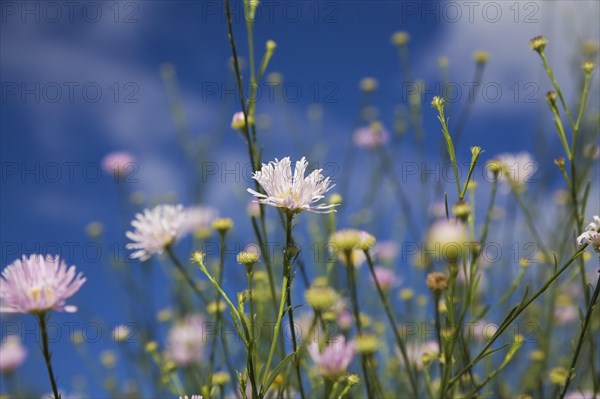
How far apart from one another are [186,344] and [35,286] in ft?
3.58

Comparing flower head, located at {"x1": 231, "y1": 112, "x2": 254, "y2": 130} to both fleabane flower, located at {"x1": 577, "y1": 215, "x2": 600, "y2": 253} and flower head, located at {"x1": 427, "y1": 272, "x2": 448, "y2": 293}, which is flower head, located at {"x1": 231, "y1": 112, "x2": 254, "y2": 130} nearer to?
flower head, located at {"x1": 427, "y1": 272, "x2": 448, "y2": 293}

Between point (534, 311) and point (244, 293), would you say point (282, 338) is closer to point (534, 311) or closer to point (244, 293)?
point (244, 293)

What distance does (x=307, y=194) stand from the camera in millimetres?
847

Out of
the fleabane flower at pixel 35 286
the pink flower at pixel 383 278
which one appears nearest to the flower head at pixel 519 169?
the pink flower at pixel 383 278

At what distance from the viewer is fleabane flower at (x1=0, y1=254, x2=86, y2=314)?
0.77 meters

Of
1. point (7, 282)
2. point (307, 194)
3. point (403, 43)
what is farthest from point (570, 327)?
point (7, 282)

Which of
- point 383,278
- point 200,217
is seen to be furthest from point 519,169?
point 200,217

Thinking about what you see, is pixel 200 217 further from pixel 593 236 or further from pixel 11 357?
pixel 593 236

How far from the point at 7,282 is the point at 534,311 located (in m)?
1.58

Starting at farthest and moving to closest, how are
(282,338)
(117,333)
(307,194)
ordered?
(117,333) → (282,338) → (307,194)

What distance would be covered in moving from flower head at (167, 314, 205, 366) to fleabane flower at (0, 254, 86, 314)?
1005 mm

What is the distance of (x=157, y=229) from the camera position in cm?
130

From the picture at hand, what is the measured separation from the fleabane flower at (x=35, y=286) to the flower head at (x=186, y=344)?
101 cm

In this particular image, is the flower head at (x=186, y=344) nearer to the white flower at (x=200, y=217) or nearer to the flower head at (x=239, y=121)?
the white flower at (x=200, y=217)
